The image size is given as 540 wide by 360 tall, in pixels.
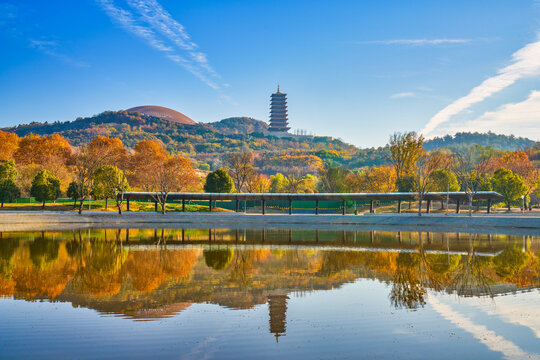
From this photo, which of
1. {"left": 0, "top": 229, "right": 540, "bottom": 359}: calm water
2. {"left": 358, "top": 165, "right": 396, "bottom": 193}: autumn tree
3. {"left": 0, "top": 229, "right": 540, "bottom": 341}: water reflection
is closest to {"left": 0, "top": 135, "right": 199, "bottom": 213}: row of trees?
{"left": 0, "top": 229, "right": 540, "bottom": 341}: water reflection

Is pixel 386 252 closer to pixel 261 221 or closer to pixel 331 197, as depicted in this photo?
pixel 261 221

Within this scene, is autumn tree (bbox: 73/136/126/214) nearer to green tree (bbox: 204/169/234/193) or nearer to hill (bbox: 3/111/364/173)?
green tree (bbox: 204/169/234/193)

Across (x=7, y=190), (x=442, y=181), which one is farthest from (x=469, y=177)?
(x=7, y=190)

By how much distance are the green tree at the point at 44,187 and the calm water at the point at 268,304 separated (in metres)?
31.9

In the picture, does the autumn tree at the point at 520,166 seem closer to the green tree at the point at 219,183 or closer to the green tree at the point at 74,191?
the green tree at the point at 219,183

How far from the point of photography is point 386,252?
24.9m

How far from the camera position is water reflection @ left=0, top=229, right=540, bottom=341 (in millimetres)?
13711

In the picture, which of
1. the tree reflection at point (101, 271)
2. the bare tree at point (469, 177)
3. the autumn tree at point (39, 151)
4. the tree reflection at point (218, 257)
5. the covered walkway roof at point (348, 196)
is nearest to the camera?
the tree reflection at point (101, 271)

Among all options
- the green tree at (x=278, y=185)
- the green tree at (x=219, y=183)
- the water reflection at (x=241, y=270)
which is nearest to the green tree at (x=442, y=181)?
the green tree at (x=278, y=185)

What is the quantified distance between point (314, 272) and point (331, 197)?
38156 millimetres

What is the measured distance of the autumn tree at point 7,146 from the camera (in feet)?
242

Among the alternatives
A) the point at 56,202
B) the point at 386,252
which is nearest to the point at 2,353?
the point at 386,252

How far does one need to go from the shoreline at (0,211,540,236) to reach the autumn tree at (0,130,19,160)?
34.2 meters

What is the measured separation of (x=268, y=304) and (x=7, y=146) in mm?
78734
